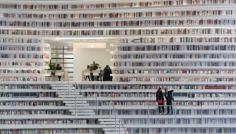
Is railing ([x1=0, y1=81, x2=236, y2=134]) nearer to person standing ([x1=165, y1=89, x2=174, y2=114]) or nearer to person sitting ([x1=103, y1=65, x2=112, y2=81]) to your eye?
person standing ([x1=165, y1=89, x2=174, y2=114])

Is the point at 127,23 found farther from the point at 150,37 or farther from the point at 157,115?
the point at 157,115

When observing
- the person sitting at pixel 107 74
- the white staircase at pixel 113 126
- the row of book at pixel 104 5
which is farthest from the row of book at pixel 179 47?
the white staircase at pixel 113 126

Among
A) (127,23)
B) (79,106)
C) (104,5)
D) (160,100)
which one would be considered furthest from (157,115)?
(104,5)

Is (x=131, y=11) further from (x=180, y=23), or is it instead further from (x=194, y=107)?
(x=194, y=107)

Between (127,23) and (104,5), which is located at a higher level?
(104,5)

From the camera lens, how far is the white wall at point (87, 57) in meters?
22.1

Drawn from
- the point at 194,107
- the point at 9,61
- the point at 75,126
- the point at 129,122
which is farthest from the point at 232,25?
the point at 9,61

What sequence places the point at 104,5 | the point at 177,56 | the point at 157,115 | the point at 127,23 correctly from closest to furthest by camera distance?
the point at 157,115 → the point at 177,56 → the point at 127,23 → the point at 104,5

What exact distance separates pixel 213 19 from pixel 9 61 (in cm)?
649

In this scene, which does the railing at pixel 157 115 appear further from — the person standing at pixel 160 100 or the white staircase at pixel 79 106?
the person standing at pixel 160 100

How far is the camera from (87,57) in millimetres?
22203

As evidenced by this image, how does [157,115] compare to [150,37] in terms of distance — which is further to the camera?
[150,37]

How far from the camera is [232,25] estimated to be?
19641mm

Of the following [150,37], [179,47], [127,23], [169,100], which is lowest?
[169,100]
